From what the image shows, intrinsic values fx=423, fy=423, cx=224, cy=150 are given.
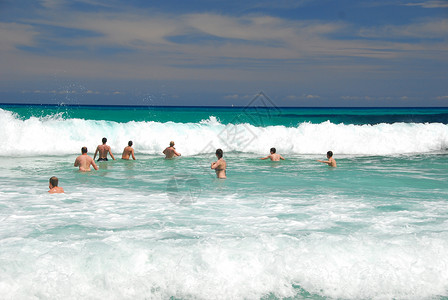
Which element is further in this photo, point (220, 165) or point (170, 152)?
point (170, 152)

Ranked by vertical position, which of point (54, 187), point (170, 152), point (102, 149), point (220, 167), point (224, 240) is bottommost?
point (224, 240)

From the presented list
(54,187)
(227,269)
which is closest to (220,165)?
(54,187)

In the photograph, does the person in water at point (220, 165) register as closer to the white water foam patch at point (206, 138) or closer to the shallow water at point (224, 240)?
the shallow water at point (224, 240)

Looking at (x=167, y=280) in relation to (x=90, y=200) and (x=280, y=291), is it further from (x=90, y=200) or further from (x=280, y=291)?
(x=90, y=200)

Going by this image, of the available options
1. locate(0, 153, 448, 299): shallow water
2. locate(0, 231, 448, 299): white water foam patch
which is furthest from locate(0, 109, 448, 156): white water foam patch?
locate(0, 231, 448, 299): white water foam patch

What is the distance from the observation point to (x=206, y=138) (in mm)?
26156

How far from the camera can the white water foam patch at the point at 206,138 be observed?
75.1ft

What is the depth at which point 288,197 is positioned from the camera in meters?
10.3

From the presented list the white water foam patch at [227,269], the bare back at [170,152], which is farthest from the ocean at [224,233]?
the bare back at [170,152]

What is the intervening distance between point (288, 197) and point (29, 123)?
18661 mm

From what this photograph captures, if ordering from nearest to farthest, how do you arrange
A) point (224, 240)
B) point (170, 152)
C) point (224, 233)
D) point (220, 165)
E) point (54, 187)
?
point (224, 240) < point (224, 233) < point (54, 187) < point (220, 165) < point (170, 152)

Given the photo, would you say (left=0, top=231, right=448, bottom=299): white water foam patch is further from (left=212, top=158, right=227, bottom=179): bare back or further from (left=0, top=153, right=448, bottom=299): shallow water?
(left=212, top=158, right=227, bottom=179): bare back

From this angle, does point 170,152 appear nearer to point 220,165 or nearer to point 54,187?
point 220,165

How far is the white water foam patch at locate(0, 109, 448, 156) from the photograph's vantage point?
22.9m
